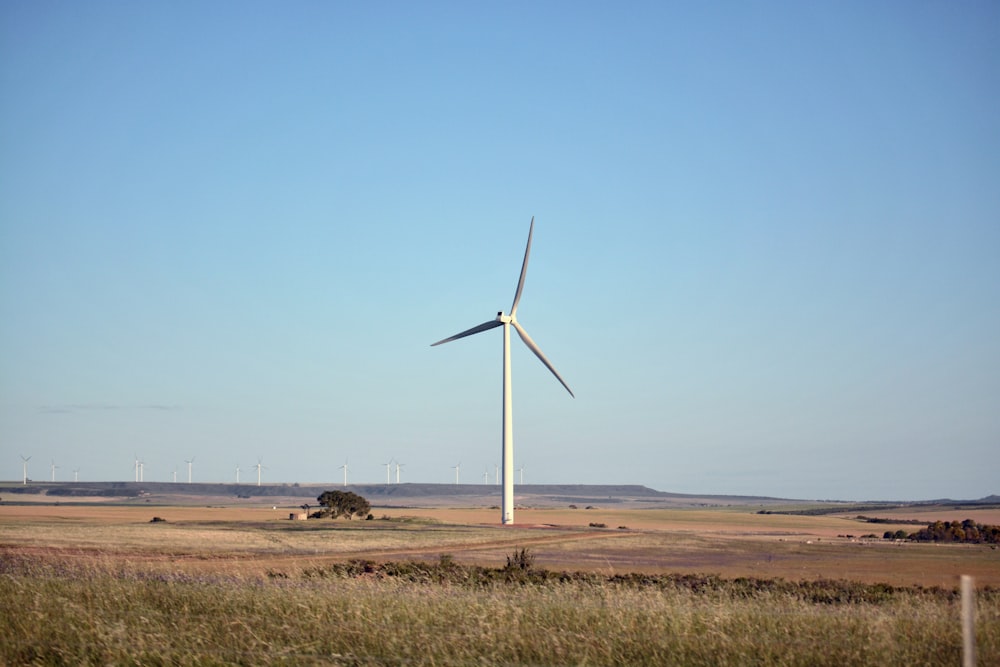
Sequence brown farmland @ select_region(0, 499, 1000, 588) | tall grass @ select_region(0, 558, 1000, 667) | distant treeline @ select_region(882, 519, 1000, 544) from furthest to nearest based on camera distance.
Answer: distant treeline @ select_region(882, 519, 1000, 544), brown farmland @ select_region(0, 499, 1000, 588), tall grass @ select_region(0, 558, 1000, 667)

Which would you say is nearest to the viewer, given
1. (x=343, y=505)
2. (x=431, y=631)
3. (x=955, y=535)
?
(x=431, y=631)

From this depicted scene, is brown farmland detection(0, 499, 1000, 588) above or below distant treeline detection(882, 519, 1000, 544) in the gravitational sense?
above

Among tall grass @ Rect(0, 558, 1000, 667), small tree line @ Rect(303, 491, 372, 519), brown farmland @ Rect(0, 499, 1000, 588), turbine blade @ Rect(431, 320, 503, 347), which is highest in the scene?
turbine blade @ Rect(431, 320, 503, 347)

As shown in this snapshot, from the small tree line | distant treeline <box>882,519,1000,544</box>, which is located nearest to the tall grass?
distant treeline <box>882,519,1000,544</box>

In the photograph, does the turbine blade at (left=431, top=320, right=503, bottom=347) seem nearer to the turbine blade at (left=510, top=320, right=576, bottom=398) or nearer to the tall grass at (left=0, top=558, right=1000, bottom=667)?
the turbine blade at (left=510, top=320, right=576, bottom=398)

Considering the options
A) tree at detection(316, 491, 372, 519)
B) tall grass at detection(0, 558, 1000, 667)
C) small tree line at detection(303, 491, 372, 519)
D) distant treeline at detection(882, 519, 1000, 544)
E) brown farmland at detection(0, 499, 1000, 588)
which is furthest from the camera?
tree at detection(316, 491, 372, 519)

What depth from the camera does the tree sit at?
360ft

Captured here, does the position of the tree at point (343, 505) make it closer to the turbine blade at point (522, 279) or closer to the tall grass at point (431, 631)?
the turbine blade at point (522, 279)

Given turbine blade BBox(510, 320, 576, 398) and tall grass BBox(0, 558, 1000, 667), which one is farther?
turbine blade BBox(510, 320, 576, 398)

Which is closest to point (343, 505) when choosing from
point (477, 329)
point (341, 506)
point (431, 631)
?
point (341, 506)

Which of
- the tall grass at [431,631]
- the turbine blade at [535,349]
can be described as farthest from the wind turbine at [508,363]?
the tall grass at [431,631]

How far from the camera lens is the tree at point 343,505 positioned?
360 feet

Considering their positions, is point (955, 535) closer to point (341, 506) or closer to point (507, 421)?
point (507, 421)

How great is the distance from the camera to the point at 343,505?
11106cm
